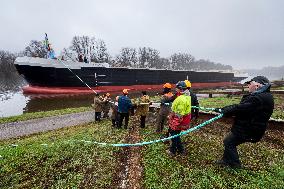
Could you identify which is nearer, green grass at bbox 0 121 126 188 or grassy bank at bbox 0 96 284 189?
grassy bank at bbox 0 96 284 189

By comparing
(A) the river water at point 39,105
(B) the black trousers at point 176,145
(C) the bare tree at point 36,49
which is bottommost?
(A) the river water at point 39,105

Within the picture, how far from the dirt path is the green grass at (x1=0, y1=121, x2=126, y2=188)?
2844mm

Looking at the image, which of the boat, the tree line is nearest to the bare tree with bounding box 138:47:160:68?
the tree line

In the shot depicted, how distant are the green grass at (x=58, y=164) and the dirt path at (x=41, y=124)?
112 inches

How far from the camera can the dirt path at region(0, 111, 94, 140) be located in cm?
1195

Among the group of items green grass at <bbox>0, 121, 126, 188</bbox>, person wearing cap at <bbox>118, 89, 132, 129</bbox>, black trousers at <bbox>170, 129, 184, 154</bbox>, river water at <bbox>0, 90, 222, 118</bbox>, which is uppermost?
person wearing cap at <bbox>118, 89, 132, 129</bbox>

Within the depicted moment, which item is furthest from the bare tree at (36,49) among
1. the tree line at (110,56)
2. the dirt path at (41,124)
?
the dirt path at (41,124)

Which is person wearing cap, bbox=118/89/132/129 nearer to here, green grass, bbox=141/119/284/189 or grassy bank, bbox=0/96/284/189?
grassy bank, bbox=0/96/284/189

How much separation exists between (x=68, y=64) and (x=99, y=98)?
787 inches

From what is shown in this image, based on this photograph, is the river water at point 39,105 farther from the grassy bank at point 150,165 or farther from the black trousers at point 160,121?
the black trousers at point 160,121

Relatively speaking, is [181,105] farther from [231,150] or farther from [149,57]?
[149,57]

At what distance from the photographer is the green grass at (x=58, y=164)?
586 cm

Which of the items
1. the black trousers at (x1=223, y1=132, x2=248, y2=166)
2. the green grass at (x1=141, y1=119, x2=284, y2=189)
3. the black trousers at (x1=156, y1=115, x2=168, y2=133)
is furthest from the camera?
the black trousers at (x1=156, y1=115, x2=168, y2=133)

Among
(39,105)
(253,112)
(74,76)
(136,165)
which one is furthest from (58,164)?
(74,76)
